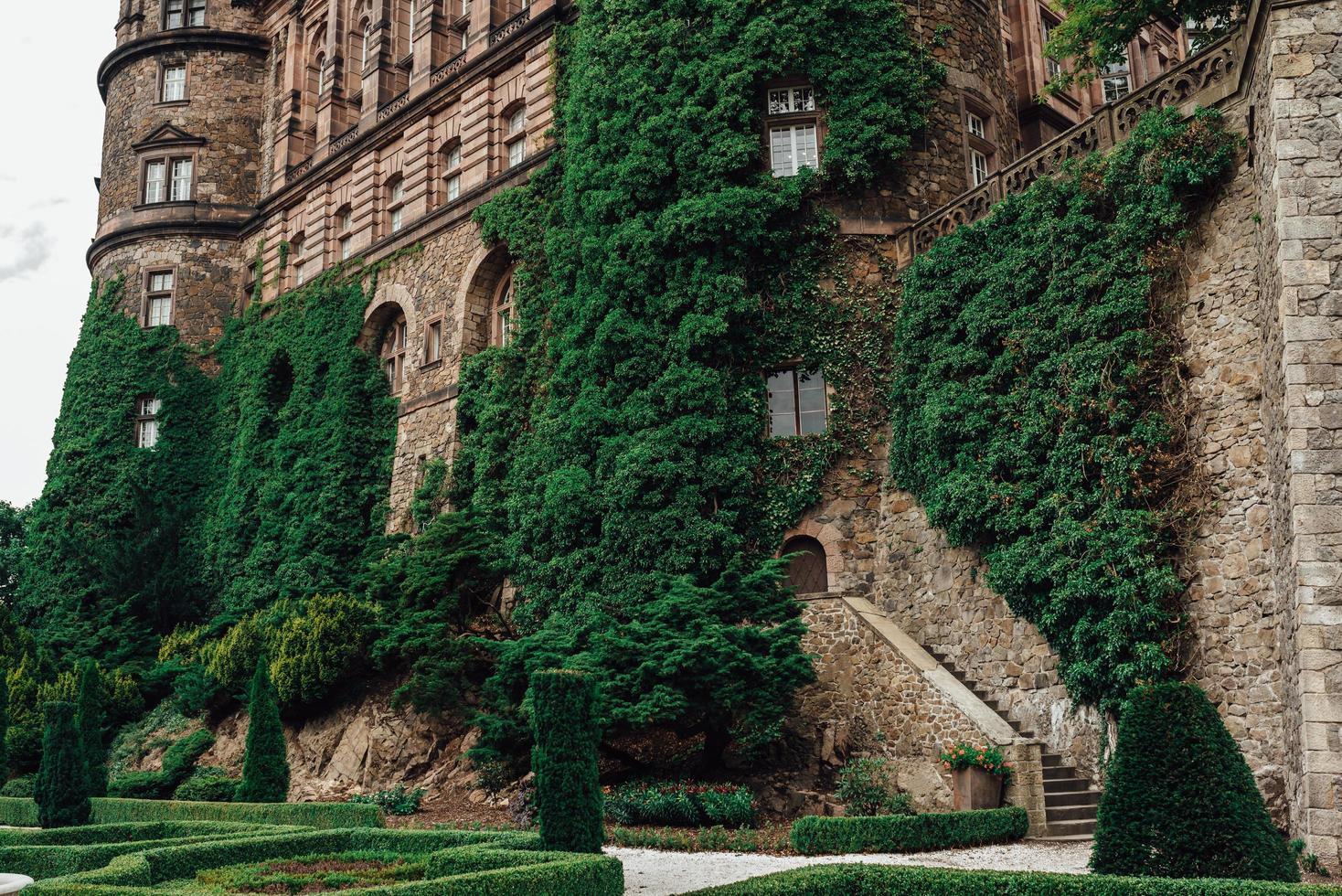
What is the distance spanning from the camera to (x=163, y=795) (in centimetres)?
2527

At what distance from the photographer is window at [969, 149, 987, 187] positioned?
79.1 feet

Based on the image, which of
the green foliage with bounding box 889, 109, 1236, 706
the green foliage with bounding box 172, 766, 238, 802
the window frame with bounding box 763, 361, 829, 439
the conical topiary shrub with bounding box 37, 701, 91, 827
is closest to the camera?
the green foliage with bounding box 889, 109, 1236, 706

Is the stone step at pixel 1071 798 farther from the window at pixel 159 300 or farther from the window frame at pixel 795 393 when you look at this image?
the window at pixel 159 300

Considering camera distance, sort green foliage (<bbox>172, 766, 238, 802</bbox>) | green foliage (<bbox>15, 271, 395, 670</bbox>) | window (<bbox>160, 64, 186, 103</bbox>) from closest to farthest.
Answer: green foliage (<bbox>172, 766, 238, 802</bbox>) < green foliage (<bbox>15, 271, 395, 670</bbox>) < window (<bbox>160, 64, 186, 103</bbox>)

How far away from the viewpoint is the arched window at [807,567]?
69.9 ft

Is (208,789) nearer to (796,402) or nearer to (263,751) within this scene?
(263,751)

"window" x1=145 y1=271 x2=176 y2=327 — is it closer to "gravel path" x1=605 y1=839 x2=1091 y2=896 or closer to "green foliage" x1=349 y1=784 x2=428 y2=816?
"green foliage" x1=349 y1=784 x2=428 y2=816

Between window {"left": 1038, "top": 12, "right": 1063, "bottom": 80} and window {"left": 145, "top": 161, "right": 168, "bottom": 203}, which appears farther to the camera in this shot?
window {"left": 145, "top": 161, "right": 168, "bottom": 203}

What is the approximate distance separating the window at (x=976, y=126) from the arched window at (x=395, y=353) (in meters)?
14.8

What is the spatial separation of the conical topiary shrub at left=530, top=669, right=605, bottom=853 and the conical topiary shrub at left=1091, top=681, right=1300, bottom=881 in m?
4.93

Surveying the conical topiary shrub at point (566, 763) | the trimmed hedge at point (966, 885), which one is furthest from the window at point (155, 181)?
the trimmed hedge at point (966, 885)

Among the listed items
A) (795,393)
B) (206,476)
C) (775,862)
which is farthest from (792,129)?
(206,476)

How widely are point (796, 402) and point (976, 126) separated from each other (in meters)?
7.19

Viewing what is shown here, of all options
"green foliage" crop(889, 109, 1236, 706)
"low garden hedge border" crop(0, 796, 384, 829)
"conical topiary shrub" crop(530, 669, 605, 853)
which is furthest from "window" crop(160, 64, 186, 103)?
"conical topiary shrub" crop(530, 669, 605, 853)
